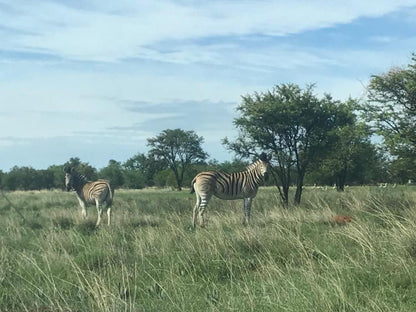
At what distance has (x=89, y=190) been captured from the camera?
16.7 meters

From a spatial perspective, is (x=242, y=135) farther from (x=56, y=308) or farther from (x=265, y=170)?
(x=56, y=308)

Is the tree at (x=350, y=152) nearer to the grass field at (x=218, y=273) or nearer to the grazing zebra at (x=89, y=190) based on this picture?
the grazing zebra at (x=89, y=190)

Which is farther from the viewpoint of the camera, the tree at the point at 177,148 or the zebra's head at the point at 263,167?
the tree at the point at 177,148

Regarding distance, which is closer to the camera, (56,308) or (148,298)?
(56,308)

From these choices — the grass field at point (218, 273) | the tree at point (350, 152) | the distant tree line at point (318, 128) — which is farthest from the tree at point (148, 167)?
the grass field at point (218, 273)

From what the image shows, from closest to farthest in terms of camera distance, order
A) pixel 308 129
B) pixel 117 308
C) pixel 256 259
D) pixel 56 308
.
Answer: pixel 117 308
pixel 56 308
pixel 256 259
pixel 308 129

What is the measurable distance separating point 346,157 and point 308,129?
17.3 metres

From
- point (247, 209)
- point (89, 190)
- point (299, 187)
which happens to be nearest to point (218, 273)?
point (247, 209)

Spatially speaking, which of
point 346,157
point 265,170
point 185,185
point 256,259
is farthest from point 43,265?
point 185,185

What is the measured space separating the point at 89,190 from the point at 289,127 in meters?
8.08

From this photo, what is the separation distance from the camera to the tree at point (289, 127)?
66.2ft

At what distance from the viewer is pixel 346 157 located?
36938 millimetres

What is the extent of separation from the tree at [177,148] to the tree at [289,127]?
50.0 metres

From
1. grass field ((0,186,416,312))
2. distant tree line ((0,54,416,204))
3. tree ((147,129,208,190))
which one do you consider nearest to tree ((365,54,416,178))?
distant tree line ((0,54,416,204))
